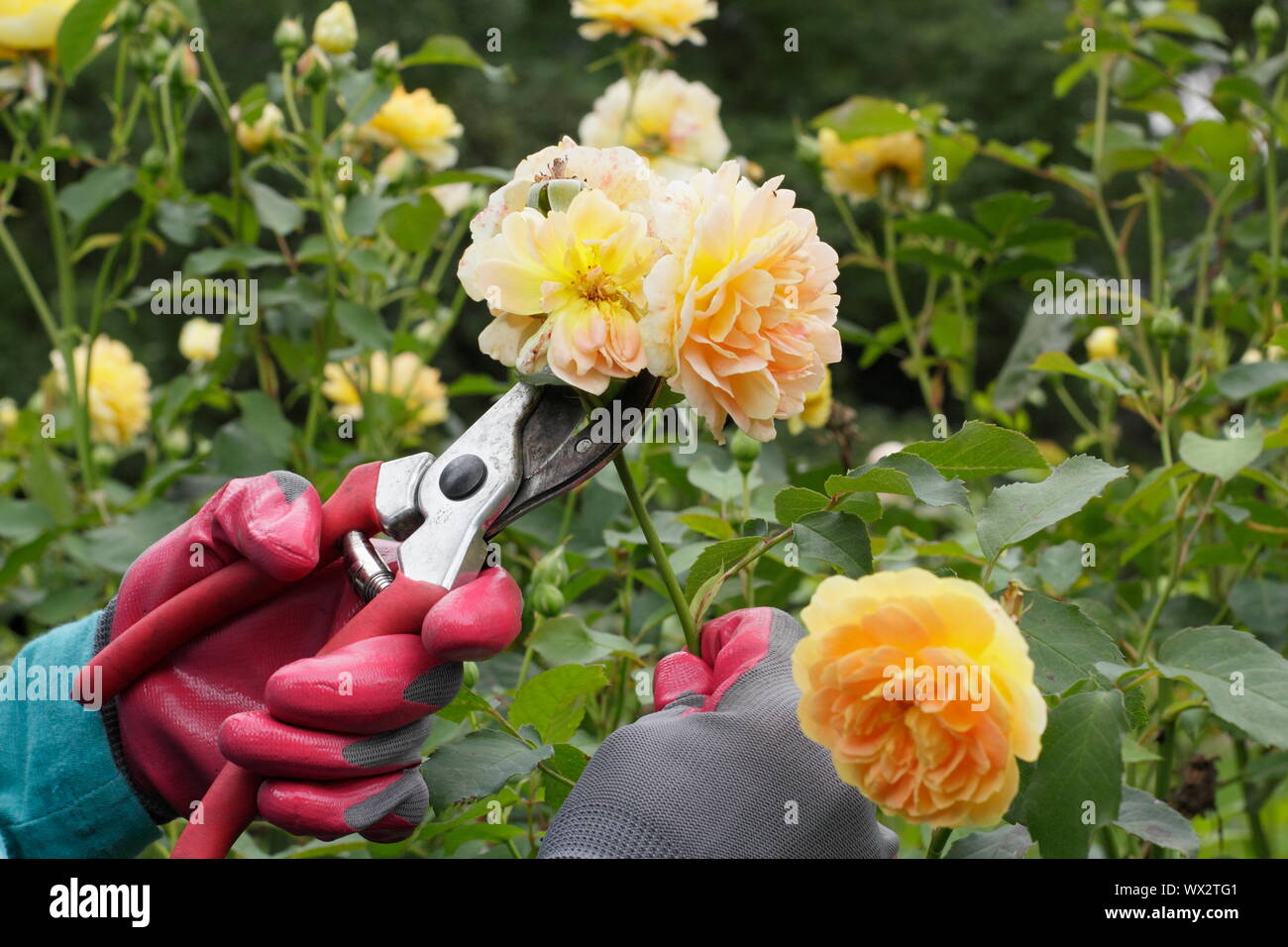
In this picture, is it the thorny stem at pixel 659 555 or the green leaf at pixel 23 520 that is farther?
the green leaf at pixel 23 520

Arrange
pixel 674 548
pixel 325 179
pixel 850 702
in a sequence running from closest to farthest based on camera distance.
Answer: pixel 850 702
pixel 674 548
pixel 325 179

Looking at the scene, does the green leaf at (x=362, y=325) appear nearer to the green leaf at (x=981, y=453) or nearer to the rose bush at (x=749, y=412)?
the rose bush at (x=749, y=412)

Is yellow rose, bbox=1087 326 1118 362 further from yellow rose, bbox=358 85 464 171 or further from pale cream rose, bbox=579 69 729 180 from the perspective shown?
yellow rose, bbox=358 85 464 171

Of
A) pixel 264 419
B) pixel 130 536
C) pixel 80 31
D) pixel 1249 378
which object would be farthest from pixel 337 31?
pixel 1249 378

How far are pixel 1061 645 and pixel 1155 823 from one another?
0.34 feet

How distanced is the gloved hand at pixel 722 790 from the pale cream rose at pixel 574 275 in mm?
143

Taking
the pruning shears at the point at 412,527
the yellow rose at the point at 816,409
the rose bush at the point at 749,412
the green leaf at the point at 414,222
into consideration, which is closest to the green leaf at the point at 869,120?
the rose bush at the point at 749,412

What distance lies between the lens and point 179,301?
1110 millimetres

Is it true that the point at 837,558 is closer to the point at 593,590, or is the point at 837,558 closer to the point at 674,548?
the point at 674,548

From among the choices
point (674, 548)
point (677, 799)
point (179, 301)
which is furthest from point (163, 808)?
point (179, 301)

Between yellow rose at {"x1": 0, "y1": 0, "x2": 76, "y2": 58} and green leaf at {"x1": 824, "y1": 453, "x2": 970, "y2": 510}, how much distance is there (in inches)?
31.7

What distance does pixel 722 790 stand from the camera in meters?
0.48

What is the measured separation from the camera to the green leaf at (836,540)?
0.54 metres
